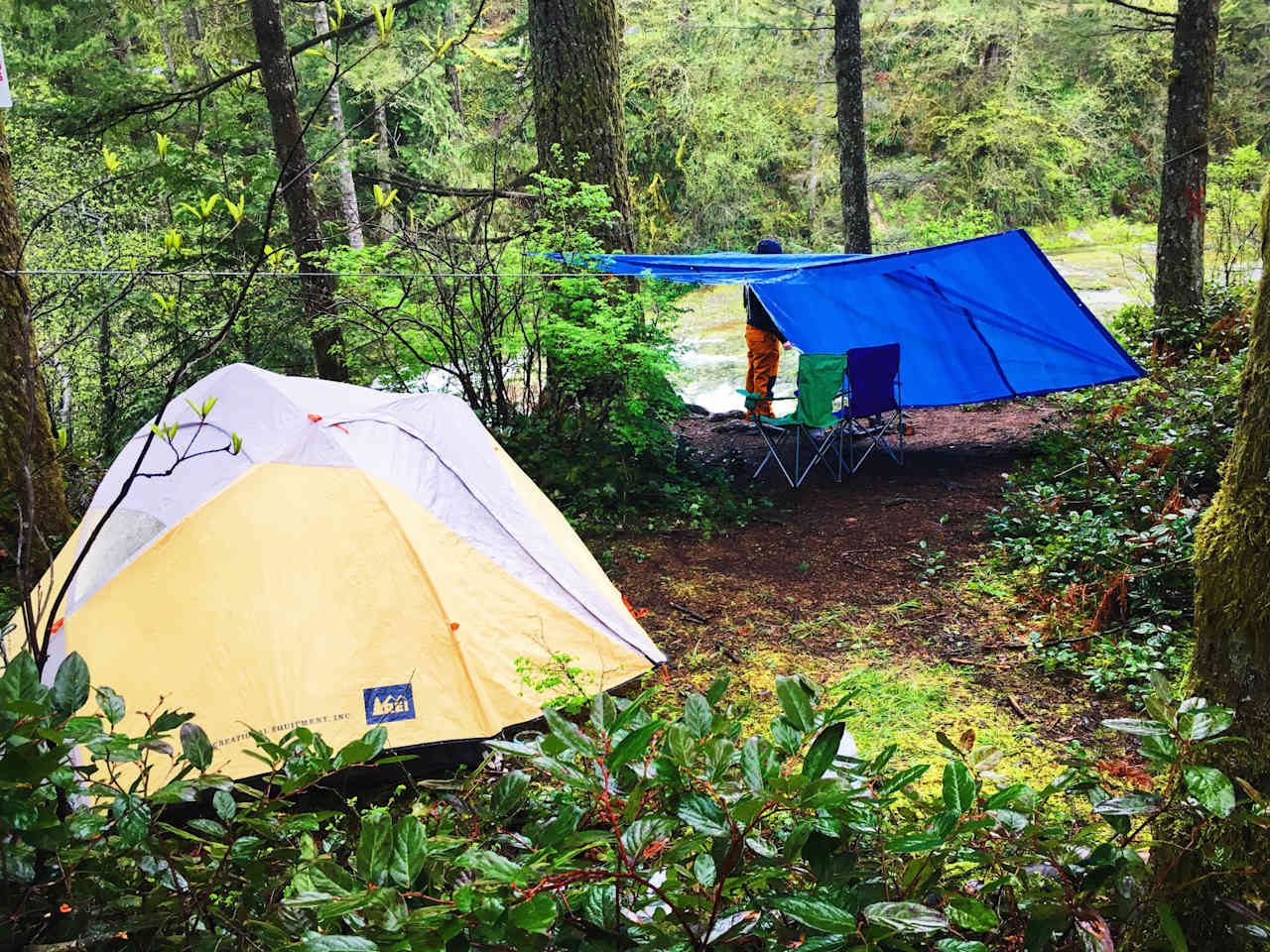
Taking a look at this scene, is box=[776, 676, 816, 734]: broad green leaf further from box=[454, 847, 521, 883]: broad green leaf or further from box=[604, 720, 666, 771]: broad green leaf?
box=[454, 847, 521, 883]: broad green leaf

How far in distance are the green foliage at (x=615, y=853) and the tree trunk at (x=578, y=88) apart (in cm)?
528

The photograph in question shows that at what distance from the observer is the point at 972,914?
89 cm

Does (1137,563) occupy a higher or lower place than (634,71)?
lower

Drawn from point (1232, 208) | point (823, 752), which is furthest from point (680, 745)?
point (1232, 208)

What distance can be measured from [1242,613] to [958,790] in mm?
779

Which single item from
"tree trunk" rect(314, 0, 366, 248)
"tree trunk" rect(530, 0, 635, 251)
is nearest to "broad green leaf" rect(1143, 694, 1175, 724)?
"tree trunk" rect(530, 0, 635, 251)

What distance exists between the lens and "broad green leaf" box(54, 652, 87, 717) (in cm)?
102

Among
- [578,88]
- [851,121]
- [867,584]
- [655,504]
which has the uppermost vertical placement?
[578,88]

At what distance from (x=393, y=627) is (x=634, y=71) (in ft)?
44.6

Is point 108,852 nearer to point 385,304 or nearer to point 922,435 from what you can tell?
point 385,304

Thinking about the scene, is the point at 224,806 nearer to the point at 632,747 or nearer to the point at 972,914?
the point at 632,747

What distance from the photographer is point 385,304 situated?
596cm

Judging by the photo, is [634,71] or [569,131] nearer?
[569,131]

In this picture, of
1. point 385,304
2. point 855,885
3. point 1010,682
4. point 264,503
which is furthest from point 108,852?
point 385,304
